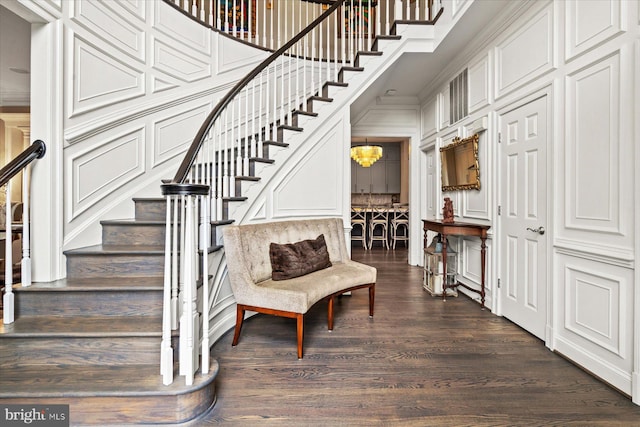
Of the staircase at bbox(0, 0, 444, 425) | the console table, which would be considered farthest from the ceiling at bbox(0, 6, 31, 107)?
the console table

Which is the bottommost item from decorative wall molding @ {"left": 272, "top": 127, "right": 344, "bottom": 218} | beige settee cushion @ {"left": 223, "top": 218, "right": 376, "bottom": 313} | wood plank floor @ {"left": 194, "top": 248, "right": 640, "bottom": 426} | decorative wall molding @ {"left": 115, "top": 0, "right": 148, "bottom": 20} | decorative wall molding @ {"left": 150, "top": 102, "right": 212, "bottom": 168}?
wood plank floor @ {"left": 194, "top": 248, "right": 640, "bottom": 426}

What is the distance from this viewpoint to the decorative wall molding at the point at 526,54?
2.60 meters

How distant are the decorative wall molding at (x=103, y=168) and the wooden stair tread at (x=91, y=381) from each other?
3.71ft

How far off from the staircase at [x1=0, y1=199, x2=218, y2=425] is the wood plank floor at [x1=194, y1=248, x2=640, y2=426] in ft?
1.09

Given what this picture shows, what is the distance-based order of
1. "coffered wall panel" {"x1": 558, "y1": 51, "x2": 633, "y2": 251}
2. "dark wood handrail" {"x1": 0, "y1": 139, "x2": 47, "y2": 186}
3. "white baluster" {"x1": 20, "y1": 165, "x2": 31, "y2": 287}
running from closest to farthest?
1. "dark wood handrail" {"x1": 0, "y1": 139, "x2": 47, "y2": 186}
2. "coffered wall panel" {"x1": 558, "y1": 51, "x2": 633, "y2": 251}
3. "white baluster" {"x1": 20, "y1": 165, "x2": 31, "y2": 287}

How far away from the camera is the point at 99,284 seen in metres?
2.17

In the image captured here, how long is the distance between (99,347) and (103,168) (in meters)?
1.57

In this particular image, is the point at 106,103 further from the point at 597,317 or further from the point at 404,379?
the point at 597,317

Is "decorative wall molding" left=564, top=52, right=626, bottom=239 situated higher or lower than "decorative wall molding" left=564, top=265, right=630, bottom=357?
higher

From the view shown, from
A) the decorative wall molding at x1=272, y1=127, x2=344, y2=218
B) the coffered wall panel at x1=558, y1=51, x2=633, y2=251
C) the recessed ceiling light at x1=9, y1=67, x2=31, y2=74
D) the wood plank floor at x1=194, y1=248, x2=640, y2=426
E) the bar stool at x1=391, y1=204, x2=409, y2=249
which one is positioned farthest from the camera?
the bar stool at x1=391, y1=204, x2=409, y2=249

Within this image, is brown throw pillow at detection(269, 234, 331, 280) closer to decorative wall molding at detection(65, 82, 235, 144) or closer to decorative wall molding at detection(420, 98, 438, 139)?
decorative wall molding at detection(65, 82, 235, 144)

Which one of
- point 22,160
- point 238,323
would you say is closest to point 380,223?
point 238,323

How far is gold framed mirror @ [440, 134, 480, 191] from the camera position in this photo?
3.72 m

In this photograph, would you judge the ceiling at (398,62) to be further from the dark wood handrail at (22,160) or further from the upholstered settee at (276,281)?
the upholstered settee at (276,281)
